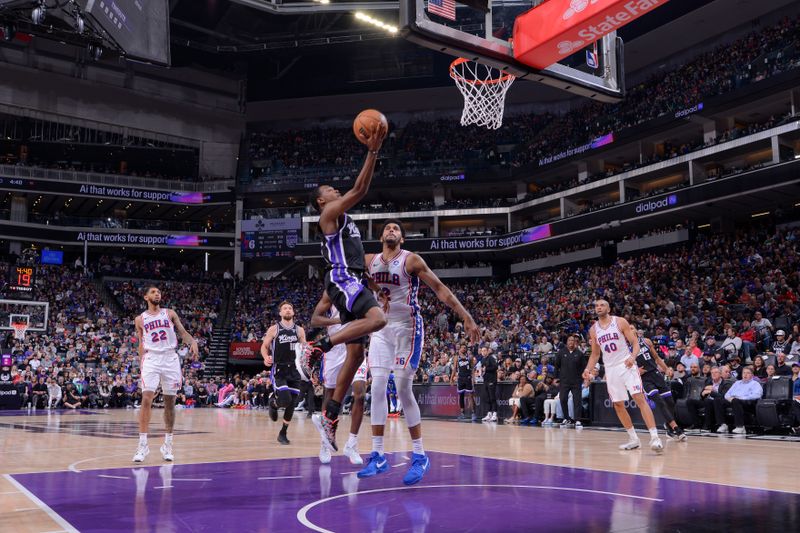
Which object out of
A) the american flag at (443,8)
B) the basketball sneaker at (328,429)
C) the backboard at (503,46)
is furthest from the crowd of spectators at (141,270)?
the basketball sneaker at (328,429)

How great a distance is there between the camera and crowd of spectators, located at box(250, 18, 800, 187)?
3127 centimetres

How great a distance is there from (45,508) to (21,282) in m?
27.4

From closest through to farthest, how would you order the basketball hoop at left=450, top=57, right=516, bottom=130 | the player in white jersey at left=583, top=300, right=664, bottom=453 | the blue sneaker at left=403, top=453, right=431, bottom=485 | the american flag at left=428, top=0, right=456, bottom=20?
the blue sneaker at left=403, top=453, right=431, bottom=485 < the american flag at left=428, top=0, right=456, bottom=20 < the player in white jersey at left=583, top=300, right=664, bottom=453 < the basketball hoop at left=450, top=57, right=516, bottom=130

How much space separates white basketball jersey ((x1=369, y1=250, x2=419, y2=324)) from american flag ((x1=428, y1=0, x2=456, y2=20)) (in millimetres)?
3802

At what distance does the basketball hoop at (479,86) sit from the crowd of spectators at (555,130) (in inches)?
674

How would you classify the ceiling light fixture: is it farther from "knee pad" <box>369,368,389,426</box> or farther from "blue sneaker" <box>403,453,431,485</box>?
"blue sneaker" <box>403,453,431,485</box>

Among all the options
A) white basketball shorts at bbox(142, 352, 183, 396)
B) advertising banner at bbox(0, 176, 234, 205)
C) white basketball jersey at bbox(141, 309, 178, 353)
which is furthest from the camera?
advertising banner at bbox(0, 176, 234, 205)

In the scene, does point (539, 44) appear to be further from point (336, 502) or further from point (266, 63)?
point (266, 63)

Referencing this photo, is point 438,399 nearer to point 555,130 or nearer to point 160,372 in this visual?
point 160,372

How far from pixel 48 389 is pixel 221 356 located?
1460 cm

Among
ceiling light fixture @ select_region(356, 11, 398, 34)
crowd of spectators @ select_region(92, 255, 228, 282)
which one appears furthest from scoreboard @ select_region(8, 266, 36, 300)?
ceiling light fixture @ select_region(356, 11, 398, 34)

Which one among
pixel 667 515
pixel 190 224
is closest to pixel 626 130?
pixel 190 224

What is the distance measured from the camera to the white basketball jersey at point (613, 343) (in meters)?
10.5

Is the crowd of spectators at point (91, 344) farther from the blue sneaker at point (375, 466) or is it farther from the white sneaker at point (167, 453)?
the blue sneaker at point (375, 466)
